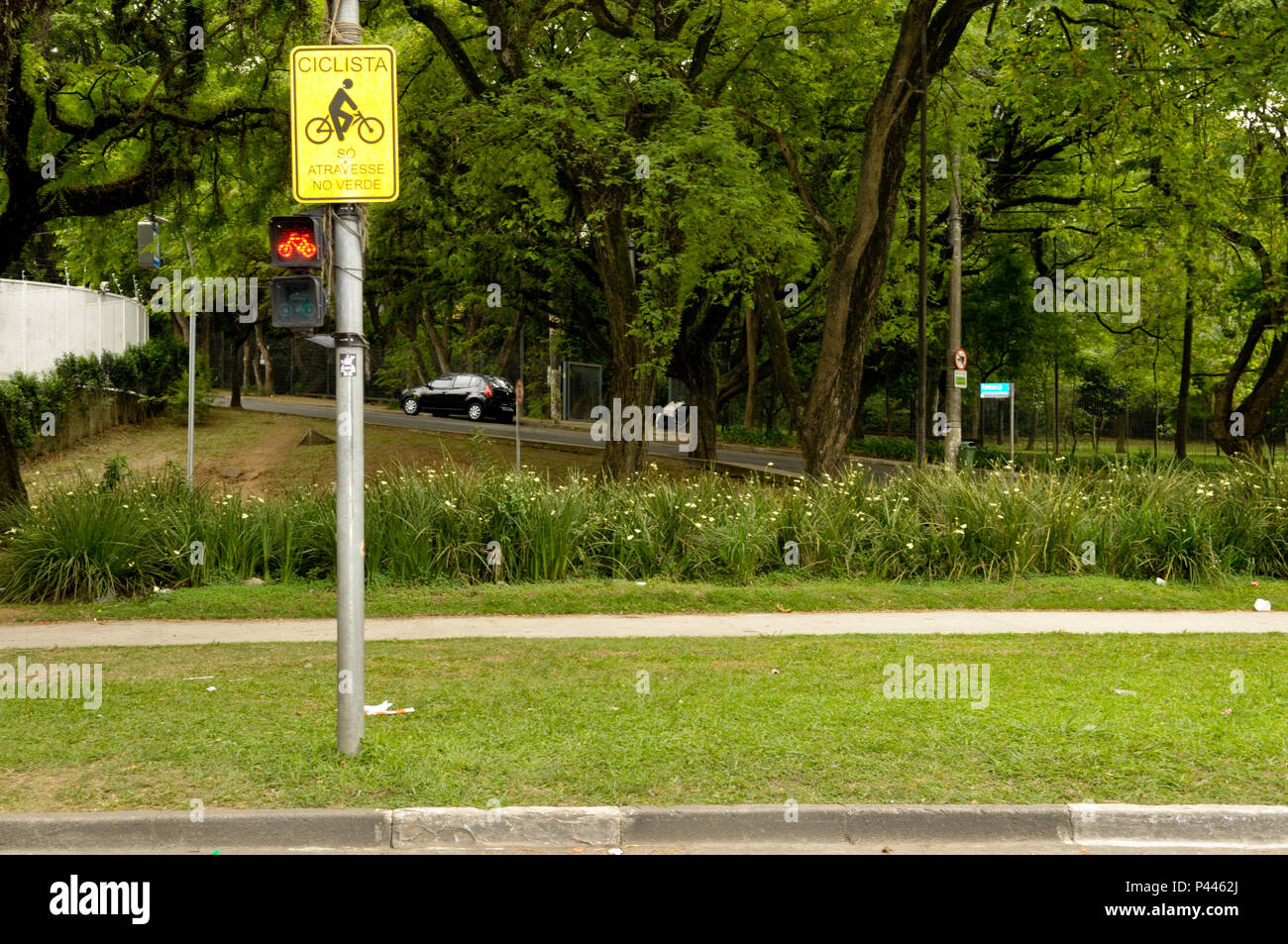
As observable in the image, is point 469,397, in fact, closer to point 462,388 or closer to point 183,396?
point 462,388

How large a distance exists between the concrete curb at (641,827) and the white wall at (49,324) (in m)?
21.9

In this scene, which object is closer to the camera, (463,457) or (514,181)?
(514,181)

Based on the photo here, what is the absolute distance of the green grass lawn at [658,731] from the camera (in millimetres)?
6473

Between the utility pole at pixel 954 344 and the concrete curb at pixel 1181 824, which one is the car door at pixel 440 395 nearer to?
the utility pole at pixel 954 344

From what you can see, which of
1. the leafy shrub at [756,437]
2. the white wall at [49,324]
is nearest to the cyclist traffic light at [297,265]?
the white wall at [49,324]

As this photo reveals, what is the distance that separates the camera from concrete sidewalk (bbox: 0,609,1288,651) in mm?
11484

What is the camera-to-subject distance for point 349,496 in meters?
7.04

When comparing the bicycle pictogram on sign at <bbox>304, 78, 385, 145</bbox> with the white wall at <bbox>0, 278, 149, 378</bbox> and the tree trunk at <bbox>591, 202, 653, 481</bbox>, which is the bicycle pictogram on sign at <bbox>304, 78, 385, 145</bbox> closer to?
the tree trunk at <bbox>591, 202, 653, 481</bbox>

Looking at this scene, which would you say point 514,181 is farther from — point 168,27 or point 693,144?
point 168,27

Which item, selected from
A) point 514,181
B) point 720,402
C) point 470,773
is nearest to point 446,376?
point 720,402

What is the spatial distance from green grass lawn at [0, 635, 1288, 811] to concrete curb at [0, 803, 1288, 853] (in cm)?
17

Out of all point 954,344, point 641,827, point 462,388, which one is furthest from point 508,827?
point 462,388

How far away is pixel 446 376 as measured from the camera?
44875 mm

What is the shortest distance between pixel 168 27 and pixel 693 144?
26.2 ft
